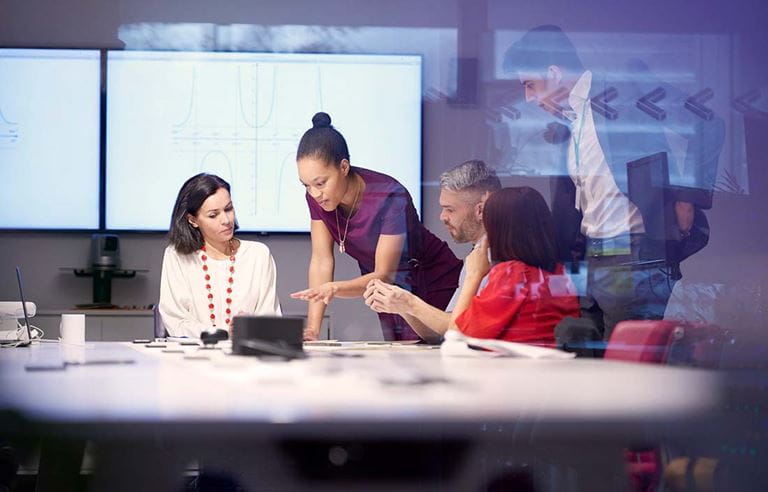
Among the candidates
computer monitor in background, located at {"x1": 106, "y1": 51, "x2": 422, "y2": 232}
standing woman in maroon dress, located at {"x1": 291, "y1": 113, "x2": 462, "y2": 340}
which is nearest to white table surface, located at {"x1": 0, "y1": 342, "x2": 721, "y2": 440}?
standing woman in maroon dress, located at {"x1": 291, "y1": 113, "x2": 462, "y2": 340}

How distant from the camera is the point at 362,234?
4.12 metres

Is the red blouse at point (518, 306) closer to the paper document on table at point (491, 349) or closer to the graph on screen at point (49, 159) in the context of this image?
the paper document on table at point (491, 349)

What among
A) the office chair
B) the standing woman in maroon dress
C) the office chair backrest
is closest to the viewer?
the office chair

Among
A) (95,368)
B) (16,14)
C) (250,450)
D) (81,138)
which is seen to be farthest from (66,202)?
(250,450)

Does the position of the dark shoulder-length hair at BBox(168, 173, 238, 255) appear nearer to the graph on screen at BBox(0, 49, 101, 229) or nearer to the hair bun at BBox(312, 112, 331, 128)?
the hair bun at BBox(312, 112, 331, 128)

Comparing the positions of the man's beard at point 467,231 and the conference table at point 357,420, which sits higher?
the man's beard at point 467,231

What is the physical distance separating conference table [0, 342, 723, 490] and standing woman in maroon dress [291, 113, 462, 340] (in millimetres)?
2287

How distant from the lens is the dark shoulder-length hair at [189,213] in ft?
10.7

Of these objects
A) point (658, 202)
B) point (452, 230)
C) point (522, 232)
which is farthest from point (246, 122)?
point (522, 232)

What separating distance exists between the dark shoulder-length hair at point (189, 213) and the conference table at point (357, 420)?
1.74m

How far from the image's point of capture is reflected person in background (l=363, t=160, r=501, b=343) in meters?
2.65

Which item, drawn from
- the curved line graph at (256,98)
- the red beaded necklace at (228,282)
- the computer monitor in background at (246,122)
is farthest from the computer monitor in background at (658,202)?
the curved line graph at (256,98)

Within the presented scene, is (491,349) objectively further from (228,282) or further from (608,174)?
(608,174)

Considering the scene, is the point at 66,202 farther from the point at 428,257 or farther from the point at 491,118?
the point at 491,118
